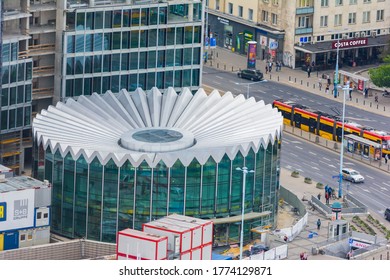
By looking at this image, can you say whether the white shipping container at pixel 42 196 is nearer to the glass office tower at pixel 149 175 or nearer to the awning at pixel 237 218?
the glass office tower at pixel 149 175

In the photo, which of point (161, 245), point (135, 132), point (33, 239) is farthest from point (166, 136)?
point (161, 245)

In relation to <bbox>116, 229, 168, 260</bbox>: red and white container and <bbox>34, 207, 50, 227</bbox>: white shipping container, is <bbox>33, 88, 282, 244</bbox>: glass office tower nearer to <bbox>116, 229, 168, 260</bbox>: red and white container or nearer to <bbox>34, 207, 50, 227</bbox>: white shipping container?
<bbox>34, 207, 50, 227</bbox>: white shipping container

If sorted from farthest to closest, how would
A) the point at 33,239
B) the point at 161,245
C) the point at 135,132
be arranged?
the point at 135,132 → the point at 33,239 → the point at 161,245

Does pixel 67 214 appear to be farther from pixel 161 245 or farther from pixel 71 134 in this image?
pixel 161 245

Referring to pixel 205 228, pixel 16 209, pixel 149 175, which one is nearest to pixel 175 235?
pixel 205 228

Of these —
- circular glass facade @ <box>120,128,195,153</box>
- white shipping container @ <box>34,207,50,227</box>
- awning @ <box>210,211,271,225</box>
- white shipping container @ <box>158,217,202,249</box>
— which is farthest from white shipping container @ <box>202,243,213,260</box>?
white shipping container @ <box>34,207,50,227</box>

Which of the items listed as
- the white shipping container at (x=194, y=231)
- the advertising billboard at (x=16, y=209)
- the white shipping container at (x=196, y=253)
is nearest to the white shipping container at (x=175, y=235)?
the white shipping container at (x=194, y=231)
